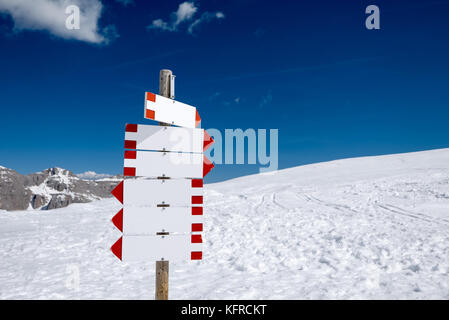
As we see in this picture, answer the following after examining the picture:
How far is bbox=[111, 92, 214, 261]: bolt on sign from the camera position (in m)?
3.91

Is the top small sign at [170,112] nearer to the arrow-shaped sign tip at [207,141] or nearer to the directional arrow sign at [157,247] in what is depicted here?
the arrow-shaped sign tip at [207,141]

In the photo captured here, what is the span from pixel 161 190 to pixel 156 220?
40 cm

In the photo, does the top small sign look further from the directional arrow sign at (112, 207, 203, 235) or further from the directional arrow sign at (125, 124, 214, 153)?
the directional arrow sign at (112, 207, 203, 235)

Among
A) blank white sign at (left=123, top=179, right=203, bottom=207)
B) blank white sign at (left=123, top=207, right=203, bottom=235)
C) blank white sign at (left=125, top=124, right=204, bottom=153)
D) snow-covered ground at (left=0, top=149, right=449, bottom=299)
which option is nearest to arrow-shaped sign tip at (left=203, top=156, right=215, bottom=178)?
blank white sign at (left=125, top=124, right=204, bottom=153)

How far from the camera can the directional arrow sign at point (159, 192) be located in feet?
12.9

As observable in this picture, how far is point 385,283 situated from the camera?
5.52 metres

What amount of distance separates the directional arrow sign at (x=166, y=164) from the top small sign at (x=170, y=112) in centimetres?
49

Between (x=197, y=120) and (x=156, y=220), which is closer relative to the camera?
(x=156, y=220)

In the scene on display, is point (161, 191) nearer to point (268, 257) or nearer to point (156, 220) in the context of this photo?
point (156, 220)

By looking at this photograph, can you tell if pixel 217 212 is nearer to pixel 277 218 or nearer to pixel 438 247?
pixel 277 218

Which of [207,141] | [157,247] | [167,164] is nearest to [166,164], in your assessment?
[167,164]

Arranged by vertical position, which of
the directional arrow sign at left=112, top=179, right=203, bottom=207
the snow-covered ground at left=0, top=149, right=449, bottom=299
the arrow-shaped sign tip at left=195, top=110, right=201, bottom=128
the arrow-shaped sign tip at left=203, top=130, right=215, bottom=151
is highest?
the arrow-shaped sign tip at left=195, top=110, right=201, bottom=128

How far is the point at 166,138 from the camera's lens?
4137 millimetres

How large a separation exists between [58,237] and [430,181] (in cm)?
2220
